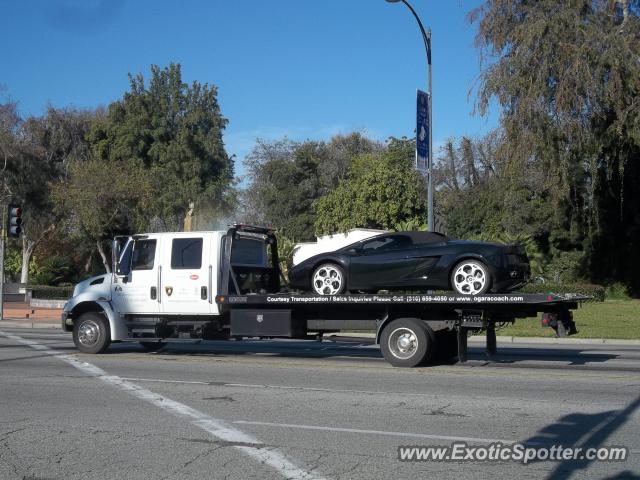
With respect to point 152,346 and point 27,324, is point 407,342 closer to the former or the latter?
point 152,346

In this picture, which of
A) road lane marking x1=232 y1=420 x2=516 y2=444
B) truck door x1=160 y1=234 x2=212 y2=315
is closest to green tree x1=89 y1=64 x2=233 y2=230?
truck door x1=160 y1=234 x2=212 y2=315

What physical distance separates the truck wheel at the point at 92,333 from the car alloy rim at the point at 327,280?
4.47m

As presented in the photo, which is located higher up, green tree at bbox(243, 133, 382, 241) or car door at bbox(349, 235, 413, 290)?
green tree at bbox(243, 133, 382, 241)

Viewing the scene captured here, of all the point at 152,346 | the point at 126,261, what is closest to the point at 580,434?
the point at 126,261

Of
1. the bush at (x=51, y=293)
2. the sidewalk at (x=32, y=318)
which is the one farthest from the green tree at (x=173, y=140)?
the sidewalk at (x=32, y=318)

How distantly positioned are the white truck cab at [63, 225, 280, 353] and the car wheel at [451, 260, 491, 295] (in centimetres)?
415

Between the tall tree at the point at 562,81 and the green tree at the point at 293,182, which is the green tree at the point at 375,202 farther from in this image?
the tall tree at the point at 562,81

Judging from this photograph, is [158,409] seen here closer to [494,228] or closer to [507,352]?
[507,352]

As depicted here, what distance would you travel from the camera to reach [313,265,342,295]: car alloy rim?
14.1 metres

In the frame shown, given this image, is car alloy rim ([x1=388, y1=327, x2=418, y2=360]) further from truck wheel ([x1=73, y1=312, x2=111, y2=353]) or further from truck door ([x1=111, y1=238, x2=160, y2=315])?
truck wheel ([x1=73, y1=312, x2=111, y2=353])

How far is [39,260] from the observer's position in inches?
2258

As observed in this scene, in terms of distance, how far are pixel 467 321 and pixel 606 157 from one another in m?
23.4

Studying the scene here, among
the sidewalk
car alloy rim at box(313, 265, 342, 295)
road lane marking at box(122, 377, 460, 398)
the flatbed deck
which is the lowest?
road lane marking at box(122, 377, 460, 398)

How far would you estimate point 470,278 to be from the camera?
1314cm
